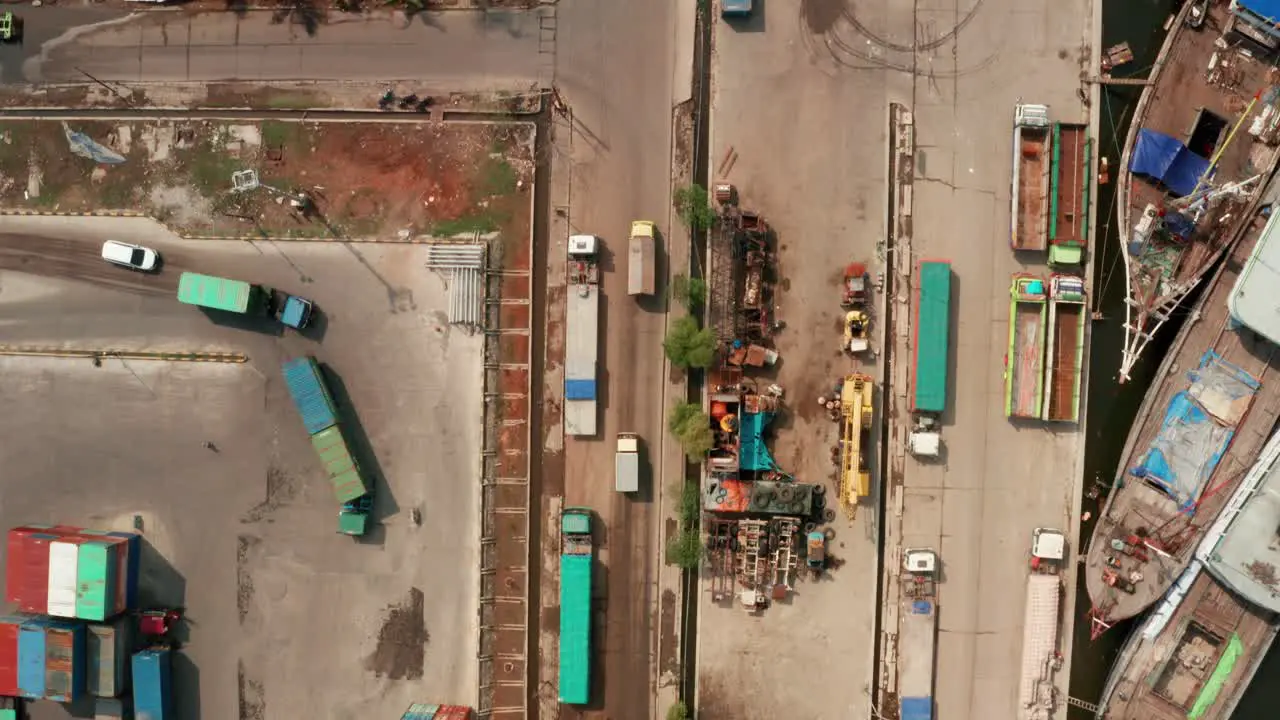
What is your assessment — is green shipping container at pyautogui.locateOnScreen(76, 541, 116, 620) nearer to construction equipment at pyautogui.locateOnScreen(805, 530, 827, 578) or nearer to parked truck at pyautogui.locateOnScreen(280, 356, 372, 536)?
parked truck at pyautogui.locateOnScreen(280, 356, 372, 536)

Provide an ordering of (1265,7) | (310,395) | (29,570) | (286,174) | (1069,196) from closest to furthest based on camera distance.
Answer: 1. (1265,7)
2. (1069,196)
3. (310,395)
4. (29,570)
5. (286,174)

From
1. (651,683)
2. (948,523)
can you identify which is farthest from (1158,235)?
(651,683)

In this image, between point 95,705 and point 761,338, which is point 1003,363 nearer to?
point 761,338

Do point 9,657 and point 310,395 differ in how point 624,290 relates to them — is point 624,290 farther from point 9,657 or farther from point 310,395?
point 9,657

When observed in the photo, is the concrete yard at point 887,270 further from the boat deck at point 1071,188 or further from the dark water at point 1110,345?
the dark water at point 1110,345

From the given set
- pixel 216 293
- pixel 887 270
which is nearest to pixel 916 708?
pixel 887 270

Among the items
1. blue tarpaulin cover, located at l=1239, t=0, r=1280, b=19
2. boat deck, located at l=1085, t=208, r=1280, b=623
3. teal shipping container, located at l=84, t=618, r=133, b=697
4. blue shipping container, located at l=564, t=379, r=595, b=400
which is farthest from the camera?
teal shipping container, located at l=84, t=618, r=133, b=697

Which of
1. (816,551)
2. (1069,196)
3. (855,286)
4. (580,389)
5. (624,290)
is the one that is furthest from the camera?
(624,290)

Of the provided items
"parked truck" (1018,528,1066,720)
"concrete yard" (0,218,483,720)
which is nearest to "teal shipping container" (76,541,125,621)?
"concrete yard" (0,218,483,720)
